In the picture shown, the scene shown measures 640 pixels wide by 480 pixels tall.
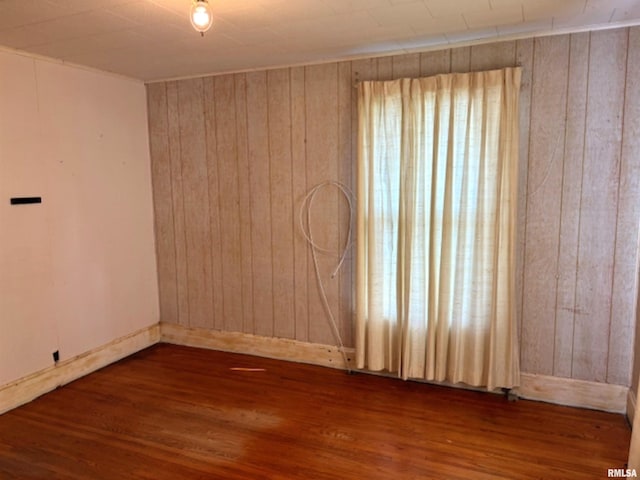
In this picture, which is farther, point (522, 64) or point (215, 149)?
point (215, 149)

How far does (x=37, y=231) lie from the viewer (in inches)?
127

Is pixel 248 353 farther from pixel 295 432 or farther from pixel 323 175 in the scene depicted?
pixel 323 175

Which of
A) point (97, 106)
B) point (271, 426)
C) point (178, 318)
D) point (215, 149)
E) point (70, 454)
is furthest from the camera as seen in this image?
point (178, 318)

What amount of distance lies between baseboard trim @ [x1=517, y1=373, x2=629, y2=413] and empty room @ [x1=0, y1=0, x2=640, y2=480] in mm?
12

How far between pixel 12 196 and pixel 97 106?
1048 millimetres

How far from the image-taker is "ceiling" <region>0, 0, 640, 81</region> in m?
2.35

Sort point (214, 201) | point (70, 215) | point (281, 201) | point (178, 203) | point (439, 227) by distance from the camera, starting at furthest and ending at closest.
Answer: point (178, 203)
point (214, 201)
point (281, 201)
point (70, 215)
point (439, 227)

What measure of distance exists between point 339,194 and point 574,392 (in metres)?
2.14

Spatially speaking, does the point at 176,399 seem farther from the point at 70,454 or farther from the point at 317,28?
the point at 317,28

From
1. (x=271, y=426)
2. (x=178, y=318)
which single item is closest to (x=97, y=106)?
(x=178, y=318)

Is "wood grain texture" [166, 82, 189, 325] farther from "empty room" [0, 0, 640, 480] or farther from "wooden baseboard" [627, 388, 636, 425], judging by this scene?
"wooden baseboard" [627, 388, 636, 425]

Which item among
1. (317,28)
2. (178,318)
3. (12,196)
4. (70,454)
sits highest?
(317,28)

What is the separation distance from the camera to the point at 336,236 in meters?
3.59

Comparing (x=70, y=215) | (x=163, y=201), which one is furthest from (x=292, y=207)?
(x=70, y=215)
